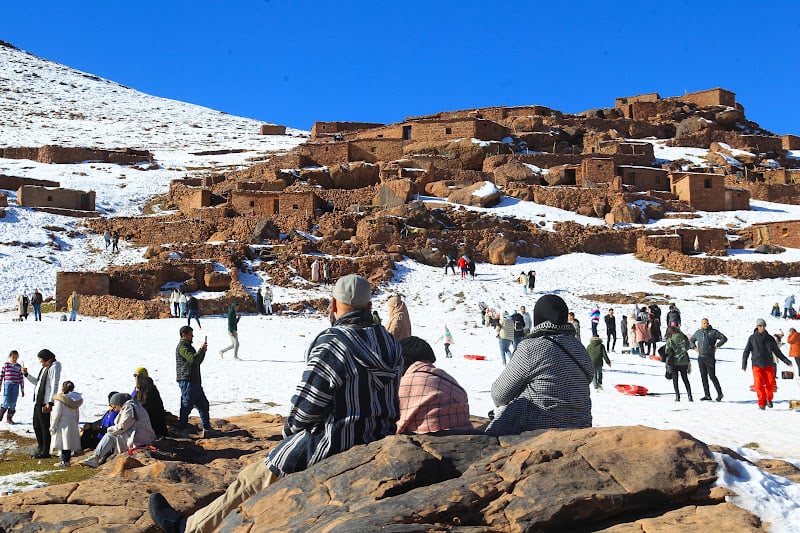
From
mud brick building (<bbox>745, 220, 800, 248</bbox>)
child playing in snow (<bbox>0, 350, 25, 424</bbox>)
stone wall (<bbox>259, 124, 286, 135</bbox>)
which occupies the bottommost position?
child playing in snow (<bbox>0, 350, 25, 424</bbox>)

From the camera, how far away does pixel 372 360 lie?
4.45 metres

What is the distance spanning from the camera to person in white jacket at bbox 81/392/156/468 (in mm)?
8344

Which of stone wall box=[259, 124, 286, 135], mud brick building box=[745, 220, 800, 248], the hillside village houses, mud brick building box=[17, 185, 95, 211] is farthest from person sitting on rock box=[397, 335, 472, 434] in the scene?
stone wall box=[259, 124, 286, 135]

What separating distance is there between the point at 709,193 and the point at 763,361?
3213cm

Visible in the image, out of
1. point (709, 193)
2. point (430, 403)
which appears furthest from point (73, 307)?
point (709, 193)

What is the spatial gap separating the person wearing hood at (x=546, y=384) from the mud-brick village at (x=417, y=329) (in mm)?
18

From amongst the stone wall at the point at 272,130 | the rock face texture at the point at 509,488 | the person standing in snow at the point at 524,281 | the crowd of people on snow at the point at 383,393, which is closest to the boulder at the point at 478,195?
the person standing in snow at the point at 524,281

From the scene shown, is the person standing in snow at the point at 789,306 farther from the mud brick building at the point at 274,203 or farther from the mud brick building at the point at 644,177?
the mud brick building at the point at 274,203

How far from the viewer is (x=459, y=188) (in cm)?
4000

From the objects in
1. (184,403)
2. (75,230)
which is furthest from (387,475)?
(75,230)

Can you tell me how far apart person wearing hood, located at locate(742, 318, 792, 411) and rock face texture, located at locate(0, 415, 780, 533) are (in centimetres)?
863

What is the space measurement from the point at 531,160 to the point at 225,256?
2384 centimetres

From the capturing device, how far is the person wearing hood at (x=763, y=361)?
11.6m

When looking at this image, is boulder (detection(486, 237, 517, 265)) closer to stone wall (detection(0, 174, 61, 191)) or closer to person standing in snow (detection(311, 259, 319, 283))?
person standing in snow (detection(311, 259, 319, 283))
